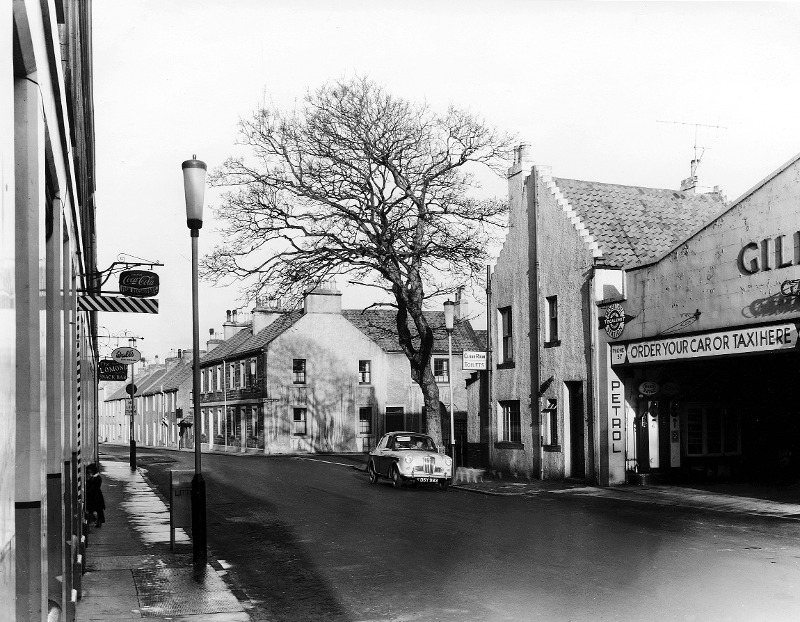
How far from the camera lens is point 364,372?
2135 inches

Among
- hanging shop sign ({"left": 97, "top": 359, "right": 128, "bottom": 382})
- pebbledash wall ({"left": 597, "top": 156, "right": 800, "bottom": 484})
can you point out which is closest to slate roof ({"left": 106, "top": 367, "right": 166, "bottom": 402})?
hanging shop sign ({"left": 97, "top": 359, "right": 128, "bottom": 382})

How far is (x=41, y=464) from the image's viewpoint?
3578mm

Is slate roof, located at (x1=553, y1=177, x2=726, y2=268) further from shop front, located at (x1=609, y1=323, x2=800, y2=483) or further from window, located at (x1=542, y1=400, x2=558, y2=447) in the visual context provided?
window, located at (x1=542, y1=400, x2=558, y2=447)

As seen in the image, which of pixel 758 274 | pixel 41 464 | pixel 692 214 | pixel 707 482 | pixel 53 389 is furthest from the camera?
pixel 692 214

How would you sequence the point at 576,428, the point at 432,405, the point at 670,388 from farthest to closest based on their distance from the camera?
the point at 432,405 < the point at 576,428 < the point at 670,388

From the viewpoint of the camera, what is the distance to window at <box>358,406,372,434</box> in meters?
53.6

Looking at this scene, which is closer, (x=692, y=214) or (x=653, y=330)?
(x=653, y=330)

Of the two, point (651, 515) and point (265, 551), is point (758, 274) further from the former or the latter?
point (265, 551)

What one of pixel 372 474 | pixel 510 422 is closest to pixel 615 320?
pixel 510 422

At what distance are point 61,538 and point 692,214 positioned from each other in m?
25.8

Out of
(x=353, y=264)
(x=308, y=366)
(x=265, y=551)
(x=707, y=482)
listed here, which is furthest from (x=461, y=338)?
(x=265, y=551)

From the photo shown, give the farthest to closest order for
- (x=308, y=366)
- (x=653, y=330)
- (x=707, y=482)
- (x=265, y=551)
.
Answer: (x=308, y=366), (x=707, y=482), (x=653, y=330), (x=265, y=551)

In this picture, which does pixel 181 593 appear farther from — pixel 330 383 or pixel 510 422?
pixel 330 383

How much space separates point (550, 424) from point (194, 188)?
16.4m
